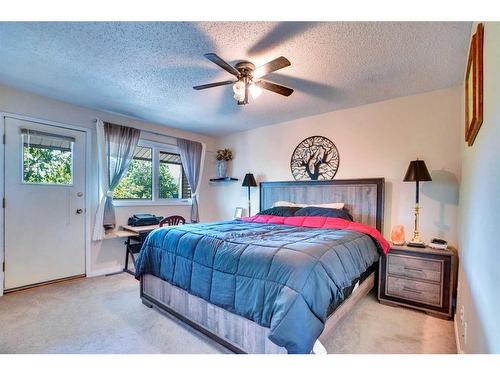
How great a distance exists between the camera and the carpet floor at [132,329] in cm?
183

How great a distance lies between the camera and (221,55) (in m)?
2.12

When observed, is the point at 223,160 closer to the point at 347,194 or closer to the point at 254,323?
the point at 347,194

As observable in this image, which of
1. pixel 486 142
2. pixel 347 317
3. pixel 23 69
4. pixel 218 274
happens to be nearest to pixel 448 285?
pixel 347 317

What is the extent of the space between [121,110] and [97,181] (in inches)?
43.3

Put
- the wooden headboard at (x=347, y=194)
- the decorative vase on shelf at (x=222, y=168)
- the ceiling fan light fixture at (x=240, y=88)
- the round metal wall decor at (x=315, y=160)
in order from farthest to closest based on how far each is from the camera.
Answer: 1. the decorative vase on shelf at (x=222, y=168)
2. the round metal wall decor at (x=315, y=160)
3. the wooden headboard at (x=347, y=194)
4. the ceiling fan light fixture at (x=240, y=88)

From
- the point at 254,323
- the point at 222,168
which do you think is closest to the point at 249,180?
the point at 222,168

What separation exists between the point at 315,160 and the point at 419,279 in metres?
2.01

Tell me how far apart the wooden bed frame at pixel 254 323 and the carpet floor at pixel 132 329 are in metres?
0.10

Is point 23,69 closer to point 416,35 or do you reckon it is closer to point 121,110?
point 121,110

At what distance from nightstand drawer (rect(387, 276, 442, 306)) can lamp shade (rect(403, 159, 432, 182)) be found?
106 centimetres

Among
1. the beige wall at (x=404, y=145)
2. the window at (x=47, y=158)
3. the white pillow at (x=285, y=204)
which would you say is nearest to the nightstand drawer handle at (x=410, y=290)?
the beige wall at (x=404, y=145)

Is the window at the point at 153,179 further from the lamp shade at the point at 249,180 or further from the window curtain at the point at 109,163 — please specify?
the lamp shade at the point at 249,180

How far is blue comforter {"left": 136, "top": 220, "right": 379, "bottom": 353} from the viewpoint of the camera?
1.40 meters

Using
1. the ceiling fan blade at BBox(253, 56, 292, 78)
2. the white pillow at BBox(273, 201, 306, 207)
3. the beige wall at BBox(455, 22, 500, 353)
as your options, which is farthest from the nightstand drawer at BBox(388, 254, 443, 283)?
the ceiling fan blade at BBox(253, 56, 292, 78)
